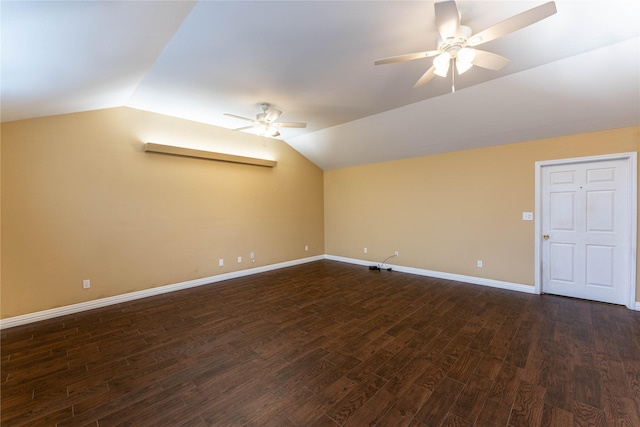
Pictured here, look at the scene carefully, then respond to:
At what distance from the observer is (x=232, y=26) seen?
2045 millimetres

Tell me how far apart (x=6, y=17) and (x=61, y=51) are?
0.61 m

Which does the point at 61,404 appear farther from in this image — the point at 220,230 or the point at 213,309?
the point at 220,230

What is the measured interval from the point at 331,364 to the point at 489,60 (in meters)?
2.98

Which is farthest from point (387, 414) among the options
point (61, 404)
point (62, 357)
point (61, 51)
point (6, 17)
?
point (61, 51)

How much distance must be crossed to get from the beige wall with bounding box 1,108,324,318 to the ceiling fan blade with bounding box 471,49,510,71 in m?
4.28

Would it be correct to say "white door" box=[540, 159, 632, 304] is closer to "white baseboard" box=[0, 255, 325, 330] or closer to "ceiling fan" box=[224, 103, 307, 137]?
"ceiling fan" box=[224, 103, 307, 137]

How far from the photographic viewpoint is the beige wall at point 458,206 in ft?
12.8

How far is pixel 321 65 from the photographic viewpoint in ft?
8.79

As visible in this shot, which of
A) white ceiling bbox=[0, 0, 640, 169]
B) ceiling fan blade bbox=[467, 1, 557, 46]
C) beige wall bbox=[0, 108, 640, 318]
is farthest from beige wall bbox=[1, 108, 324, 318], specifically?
ceiling fan blade bbox=[467, 1, 557, 46]

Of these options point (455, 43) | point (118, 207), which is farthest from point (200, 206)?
point (455, 43)

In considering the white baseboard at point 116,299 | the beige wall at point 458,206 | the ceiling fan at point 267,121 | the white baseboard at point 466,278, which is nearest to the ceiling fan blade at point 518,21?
the ceiling fan at point 267,121

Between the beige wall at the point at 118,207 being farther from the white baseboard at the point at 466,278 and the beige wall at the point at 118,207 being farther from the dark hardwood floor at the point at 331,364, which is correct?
the white baseboard at the point at 466,278

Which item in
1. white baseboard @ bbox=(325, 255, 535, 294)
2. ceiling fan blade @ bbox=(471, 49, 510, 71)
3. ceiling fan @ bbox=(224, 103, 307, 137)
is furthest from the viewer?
white baseboard @ bbox=(325, 255, 535, 294)

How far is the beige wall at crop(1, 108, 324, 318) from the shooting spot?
10.4ft
